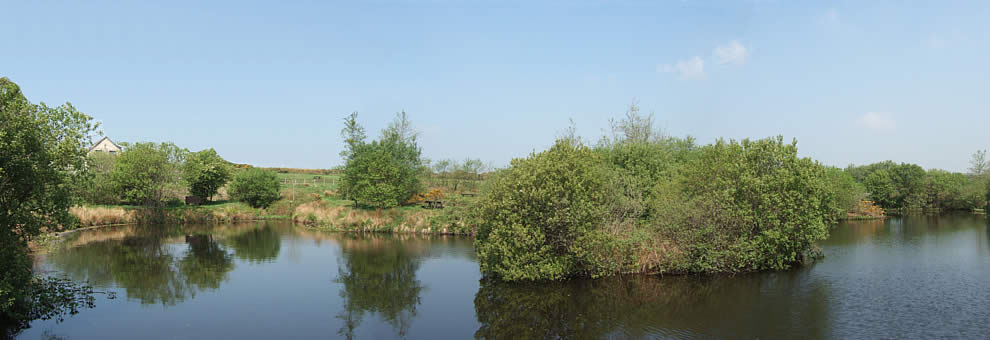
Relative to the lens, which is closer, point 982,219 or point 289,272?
point 289,272

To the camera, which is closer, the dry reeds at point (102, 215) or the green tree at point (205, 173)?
the dry reeds at point (102, 215)

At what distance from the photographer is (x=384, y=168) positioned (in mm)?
43000

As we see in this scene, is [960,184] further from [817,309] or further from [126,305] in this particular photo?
[126,305]

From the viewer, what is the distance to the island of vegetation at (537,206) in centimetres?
1473

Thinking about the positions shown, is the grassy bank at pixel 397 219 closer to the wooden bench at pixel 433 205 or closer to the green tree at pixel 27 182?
the wooden bench at pixel 433 205

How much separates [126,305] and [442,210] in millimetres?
26469

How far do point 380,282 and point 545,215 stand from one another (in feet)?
28.9

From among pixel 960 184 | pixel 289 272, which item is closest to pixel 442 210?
pixel 289 272

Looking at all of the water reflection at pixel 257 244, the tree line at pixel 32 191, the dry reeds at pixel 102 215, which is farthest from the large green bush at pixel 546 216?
the dry reeds at pixel 102 215

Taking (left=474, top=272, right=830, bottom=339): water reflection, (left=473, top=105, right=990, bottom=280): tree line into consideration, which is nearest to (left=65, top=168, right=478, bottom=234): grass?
(left=473, top=105, right=990, bottom=280): tree line

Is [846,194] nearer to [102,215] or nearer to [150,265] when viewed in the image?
[150,265]

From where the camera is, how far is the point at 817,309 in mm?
17453

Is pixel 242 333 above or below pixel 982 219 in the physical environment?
below

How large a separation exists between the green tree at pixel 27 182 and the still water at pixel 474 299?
119 centimetres
